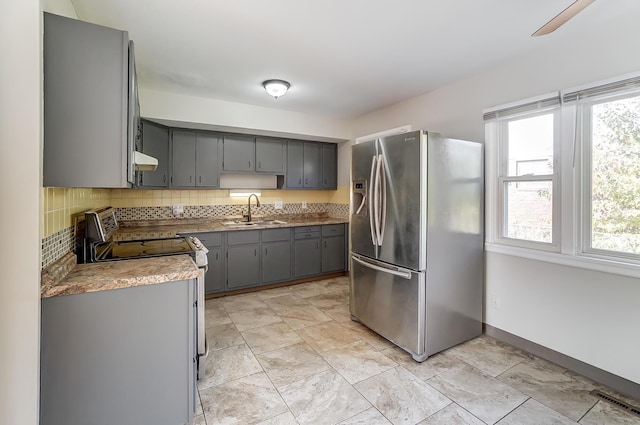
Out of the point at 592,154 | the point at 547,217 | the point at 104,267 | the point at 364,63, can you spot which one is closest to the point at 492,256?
the point at 547,217

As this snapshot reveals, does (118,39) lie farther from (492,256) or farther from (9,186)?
(492,256)

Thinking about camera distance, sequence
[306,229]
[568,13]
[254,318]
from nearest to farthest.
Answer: [568,13] → [254,318] → [306,229]

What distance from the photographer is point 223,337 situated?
2.70 metres

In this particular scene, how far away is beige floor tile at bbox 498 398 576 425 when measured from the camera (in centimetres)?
170

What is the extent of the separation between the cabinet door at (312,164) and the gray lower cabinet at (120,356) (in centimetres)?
328

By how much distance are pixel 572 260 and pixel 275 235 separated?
309 cm

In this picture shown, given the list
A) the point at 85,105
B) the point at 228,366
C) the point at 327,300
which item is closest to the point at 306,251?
the point at 327,300

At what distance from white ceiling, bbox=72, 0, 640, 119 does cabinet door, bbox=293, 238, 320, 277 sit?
6.87 ft

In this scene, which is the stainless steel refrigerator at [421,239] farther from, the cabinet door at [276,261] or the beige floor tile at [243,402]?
the cabinet door at [276,261]

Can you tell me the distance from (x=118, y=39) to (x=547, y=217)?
3.14 meters

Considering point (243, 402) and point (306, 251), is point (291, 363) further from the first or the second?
point (306, 251)

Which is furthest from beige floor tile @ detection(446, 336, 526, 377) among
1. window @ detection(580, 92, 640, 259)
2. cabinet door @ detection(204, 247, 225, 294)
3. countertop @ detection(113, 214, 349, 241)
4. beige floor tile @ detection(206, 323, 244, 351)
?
cabinet door @ detection(204, 247, 225, 294)

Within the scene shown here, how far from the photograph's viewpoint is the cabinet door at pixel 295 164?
452 centimetres

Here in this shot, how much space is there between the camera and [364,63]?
264 centimetres
